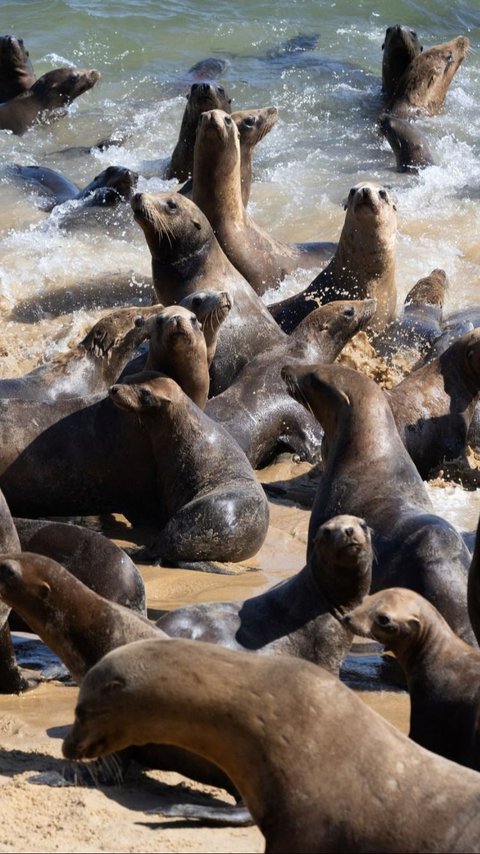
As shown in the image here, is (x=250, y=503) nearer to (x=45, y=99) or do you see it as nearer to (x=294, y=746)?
(x=294, y=746)

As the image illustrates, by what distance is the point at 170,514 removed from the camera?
8.89 m

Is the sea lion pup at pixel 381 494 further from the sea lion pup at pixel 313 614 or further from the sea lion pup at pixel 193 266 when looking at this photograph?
the sea lion pup at pixel 193 266

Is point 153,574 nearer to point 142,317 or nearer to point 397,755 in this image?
point 142,317

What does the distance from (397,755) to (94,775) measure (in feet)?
4.57

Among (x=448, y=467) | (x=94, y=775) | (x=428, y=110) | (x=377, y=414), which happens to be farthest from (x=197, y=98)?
(x=94, y=775)

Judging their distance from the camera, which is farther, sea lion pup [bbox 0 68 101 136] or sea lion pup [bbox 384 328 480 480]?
sea lion pup [bbox 0 68 101 136]

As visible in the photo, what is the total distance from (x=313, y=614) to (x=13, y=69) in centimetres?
1499

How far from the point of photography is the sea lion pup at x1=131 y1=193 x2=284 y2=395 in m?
11.0

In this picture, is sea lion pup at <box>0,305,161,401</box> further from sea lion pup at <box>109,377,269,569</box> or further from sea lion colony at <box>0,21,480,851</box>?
sea lion pup at <box>109,377,269,569</box>

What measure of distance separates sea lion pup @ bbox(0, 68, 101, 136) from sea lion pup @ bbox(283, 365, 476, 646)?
12.0 m

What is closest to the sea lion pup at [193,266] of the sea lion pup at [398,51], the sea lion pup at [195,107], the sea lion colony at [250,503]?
the sea lion colony at [250,503]

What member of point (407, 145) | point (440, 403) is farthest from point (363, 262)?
point (407, 145)

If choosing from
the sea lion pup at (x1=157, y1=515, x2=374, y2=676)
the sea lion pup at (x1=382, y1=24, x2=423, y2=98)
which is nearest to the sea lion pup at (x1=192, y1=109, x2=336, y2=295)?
the sea lion pup at (x1=157, y1=515, x2=374, y2=676)

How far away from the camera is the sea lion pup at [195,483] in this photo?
27.2 feet
